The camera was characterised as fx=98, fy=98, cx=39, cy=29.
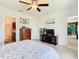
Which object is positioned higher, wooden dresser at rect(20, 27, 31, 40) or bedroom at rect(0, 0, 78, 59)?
bedroom at rect(0, 0, 78, 59)

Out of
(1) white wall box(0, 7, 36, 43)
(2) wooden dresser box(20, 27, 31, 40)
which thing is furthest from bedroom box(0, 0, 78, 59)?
(2) wooden dresser box(20, 27, 31, 40)

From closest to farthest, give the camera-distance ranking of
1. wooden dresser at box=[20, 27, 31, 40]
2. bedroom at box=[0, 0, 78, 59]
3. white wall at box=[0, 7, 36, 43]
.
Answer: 1. bedroom at box=[0, 0, 78, 59]
2. white wall at box=[0, 7, 36, 43]
3. wooden dresser at box=[20, 27, 31, 40]

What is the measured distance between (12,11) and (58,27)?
3603mm

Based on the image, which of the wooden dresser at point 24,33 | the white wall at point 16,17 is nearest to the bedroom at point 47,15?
the white wall at point 16,17

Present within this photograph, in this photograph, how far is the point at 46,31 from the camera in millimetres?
8336

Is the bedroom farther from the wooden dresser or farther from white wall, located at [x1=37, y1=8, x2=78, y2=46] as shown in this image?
the wooden dresser

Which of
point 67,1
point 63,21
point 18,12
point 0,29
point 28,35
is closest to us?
point 67,1

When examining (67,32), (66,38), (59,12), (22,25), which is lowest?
(66,38)

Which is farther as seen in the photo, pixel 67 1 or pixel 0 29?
pixel 0 29

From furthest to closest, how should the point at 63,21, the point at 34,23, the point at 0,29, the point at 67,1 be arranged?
the point at 34,23, the point at 63,21, the point at 0,29, the point at 67,1

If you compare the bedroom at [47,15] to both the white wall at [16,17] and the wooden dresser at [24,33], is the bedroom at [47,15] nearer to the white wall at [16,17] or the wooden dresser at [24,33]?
the white wall at [16,17]

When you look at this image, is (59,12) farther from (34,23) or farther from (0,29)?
(0,29)

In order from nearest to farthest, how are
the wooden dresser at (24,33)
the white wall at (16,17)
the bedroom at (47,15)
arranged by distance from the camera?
the bedroom at (47,15) → the white wall at (16,17) → the wooden dresser at (24,33)

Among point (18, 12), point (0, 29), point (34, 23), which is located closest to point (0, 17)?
point (0, 29)
